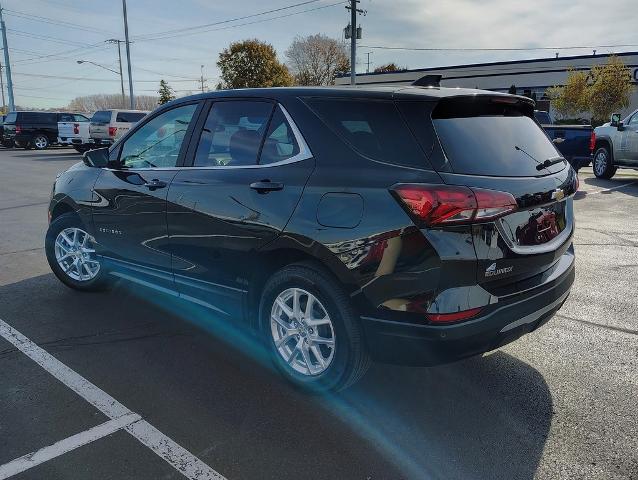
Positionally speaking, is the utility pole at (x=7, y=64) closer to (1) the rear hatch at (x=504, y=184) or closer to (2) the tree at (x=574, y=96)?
(2) the tree at (x=574, y=96)

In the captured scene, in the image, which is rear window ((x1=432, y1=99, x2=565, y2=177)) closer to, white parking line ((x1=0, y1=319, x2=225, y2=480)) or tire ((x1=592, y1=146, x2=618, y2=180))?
white parking line ((x1=0, y1=319, x2=225, y2=480))

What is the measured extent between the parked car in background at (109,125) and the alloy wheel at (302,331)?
2269 centimetres

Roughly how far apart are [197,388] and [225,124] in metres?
1.78

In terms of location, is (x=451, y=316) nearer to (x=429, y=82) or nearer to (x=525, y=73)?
(x=429, y=82)

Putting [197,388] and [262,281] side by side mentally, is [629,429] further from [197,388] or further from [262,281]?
[197,388]

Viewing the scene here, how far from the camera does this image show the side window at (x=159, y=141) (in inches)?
157

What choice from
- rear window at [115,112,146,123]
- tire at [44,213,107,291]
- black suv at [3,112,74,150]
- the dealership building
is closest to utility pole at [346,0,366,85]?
the dealership building

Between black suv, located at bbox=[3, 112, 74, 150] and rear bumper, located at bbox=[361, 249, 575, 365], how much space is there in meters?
29.9

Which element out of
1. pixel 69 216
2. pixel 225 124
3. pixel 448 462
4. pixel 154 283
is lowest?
pixel 448 462

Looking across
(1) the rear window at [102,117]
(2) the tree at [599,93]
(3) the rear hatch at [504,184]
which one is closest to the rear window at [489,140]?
(3) the rear hatch at [504,184]

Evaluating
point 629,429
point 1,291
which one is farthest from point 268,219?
point 1,291

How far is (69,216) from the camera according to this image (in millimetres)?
5008

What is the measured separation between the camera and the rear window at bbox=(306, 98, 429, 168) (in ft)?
9.12

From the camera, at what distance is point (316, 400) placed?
3.21 meters
